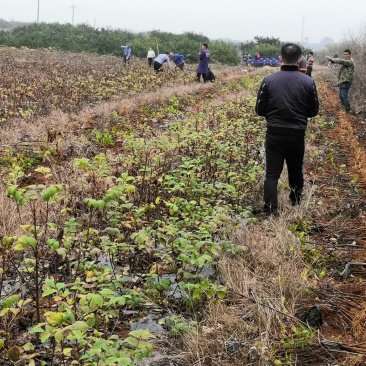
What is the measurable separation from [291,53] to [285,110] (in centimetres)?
61

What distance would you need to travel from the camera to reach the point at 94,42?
41969mm

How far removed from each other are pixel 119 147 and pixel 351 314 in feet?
18.1

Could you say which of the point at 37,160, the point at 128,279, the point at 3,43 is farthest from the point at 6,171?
the point at 3,43

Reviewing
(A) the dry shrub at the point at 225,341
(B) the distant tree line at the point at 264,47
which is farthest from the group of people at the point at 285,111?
(B) the distant tree line at the point at 264,47

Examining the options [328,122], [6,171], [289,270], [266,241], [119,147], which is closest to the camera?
[289,270]

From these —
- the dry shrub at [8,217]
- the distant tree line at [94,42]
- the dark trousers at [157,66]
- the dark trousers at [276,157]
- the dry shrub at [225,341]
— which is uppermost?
the distant tree line at [94,42]

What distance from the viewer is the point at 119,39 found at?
4297 centimetres

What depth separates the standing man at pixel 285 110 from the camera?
480cm

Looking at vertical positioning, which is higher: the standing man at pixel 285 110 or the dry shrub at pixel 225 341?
the standing man at pixel 285 110

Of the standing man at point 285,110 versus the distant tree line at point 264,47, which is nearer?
the standing man at point 285,110

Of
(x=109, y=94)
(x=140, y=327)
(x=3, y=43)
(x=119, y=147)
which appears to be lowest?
(x=140, y=327)

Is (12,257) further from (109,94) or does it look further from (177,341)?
(109,94)

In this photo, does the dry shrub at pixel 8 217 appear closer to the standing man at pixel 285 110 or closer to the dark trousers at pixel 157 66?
the standing man at pixel 285 110

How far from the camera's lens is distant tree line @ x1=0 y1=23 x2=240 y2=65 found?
3981cm
